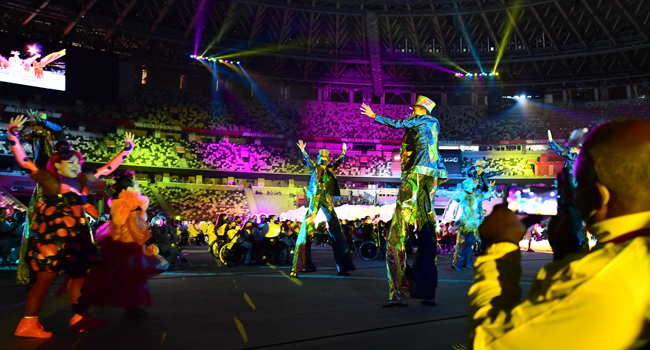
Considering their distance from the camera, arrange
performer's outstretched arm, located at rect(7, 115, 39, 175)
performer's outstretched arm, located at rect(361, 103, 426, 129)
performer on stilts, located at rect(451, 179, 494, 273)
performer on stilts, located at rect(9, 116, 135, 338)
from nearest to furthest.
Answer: performer on stilts, located at rect(9, 116, 135, 338) < performer's outstretched arm, located at rect(7, 115, 39, 175) < performer's outstretched arm, located at rect(361, 103, 426, 129) < performer on stilts, located at rect(451, 179, 494, 273)

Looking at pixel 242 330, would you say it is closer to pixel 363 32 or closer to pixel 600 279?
pixel 600 279

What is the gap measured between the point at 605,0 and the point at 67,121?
3251cm

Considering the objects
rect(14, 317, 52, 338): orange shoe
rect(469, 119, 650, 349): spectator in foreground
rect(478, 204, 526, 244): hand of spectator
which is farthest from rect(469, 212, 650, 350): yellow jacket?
rect(14, 317, 52, 338): orange shoe

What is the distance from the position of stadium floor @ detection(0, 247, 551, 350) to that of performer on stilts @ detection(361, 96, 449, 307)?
0.24 m

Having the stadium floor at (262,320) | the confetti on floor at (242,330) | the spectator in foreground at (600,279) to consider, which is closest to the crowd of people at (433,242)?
the spectator in foreground at (600,279)

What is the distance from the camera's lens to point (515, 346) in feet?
2.90

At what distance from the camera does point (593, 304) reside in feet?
2.63

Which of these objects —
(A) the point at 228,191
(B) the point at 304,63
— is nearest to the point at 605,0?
(B) the point at 304,63

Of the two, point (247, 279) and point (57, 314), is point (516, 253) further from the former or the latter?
point (247, 279)

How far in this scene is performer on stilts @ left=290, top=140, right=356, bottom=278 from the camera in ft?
24.2

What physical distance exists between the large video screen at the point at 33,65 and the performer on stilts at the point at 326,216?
24.7 m

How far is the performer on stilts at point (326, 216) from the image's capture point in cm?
738

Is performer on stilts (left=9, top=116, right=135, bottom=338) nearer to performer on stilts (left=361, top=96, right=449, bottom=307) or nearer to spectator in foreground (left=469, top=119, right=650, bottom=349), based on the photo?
performer on stilts (left=361, top=96, right=449, bottom=307)

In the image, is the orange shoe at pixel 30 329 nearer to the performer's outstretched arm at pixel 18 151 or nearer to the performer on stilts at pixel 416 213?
the performer's outstretched arm at pixel 18 151
